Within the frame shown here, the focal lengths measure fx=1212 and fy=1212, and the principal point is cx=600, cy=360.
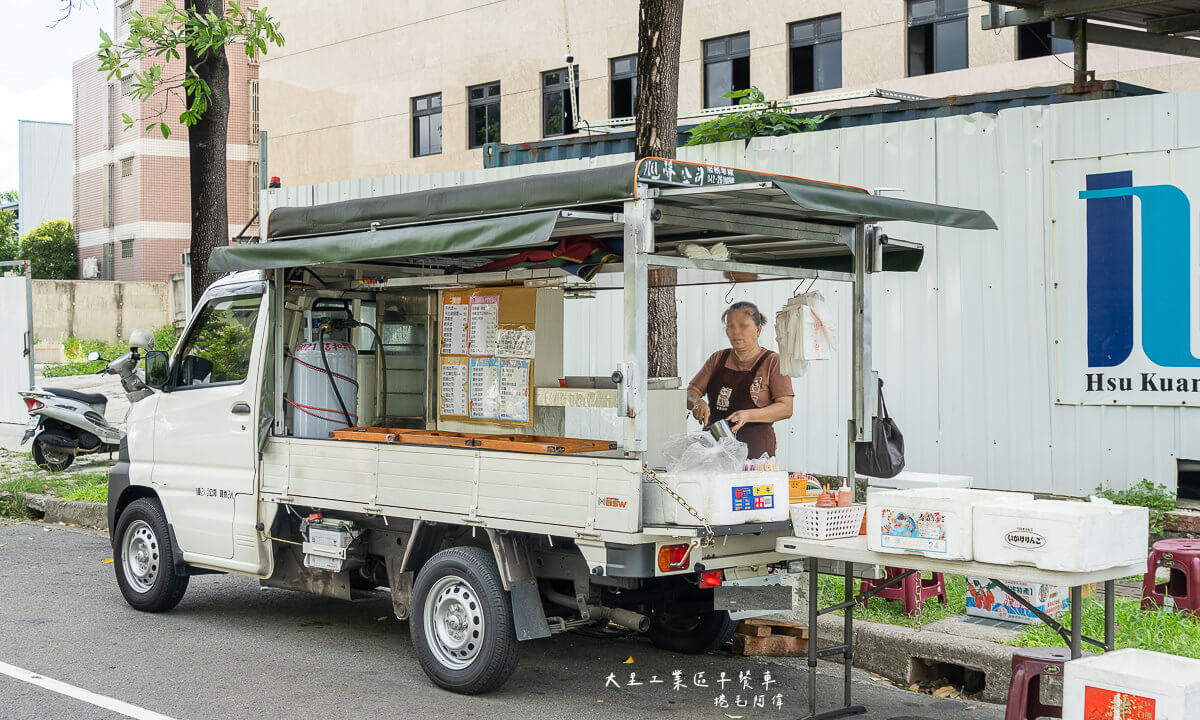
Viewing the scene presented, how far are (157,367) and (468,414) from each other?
229 centimetres

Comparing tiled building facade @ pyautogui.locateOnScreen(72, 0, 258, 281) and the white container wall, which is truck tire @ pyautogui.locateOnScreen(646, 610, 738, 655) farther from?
tiled building facade @ pyautogui.locateOnScreen(72, 0, 258, 281)

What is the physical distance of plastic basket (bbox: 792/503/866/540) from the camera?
5.45 m

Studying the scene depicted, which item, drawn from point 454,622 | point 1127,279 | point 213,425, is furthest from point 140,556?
point 1127,279

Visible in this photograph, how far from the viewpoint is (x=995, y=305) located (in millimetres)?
9250

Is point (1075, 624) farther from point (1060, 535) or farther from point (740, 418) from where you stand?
point (740, 418)

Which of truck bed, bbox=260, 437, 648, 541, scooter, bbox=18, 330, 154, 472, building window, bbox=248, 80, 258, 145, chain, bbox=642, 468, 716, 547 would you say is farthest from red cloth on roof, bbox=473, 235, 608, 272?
building window, bbox=248, 80, 258, 145

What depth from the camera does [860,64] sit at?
20.5 m

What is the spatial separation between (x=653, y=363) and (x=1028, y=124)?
337 cm

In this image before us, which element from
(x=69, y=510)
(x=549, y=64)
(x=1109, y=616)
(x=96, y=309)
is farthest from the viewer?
(x=96, y=309)

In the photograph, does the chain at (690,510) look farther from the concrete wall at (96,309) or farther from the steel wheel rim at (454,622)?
the concrete wall at (96,309)

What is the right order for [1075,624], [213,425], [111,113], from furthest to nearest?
1. [111,113]
2. [213,425]
3. [1075,624]

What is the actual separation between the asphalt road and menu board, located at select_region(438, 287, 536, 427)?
145 centimetres

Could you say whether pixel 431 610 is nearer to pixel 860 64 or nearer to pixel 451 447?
pixel 451 447

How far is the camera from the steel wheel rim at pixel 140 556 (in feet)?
26.2
